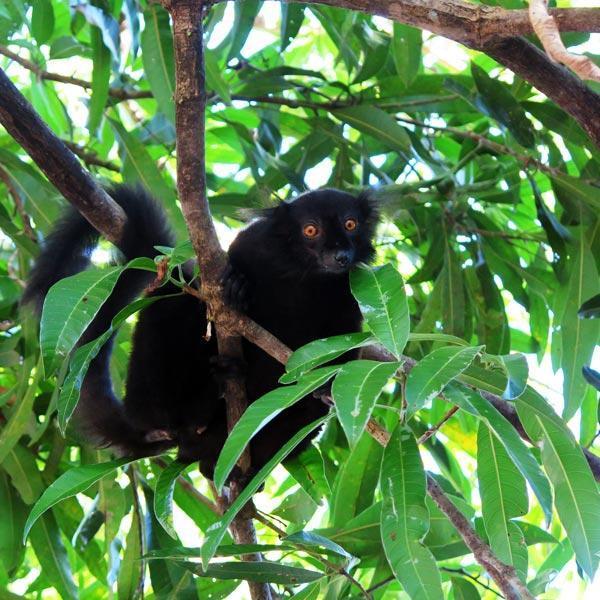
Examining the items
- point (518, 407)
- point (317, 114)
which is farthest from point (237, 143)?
point (518, 407)

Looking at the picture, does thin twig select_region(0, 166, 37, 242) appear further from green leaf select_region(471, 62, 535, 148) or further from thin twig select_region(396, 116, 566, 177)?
green leaf select_region(471, 62, 535, 148)

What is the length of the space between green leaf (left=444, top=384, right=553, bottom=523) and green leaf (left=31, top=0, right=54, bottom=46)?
9.18 ft

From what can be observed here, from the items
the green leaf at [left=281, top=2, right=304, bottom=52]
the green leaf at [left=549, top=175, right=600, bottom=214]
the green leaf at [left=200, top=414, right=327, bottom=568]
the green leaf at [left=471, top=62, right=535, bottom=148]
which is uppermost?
the green leaf at [left=281, top=2, right=304, bottom=52]

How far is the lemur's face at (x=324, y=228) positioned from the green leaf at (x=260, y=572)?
128cm

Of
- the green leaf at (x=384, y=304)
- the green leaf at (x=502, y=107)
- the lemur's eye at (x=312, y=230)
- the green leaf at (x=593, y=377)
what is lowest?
the green leaf at (x=593, y=377)

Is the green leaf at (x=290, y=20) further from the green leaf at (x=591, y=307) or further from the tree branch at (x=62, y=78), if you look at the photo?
the green leaf at (x=591, y=307)

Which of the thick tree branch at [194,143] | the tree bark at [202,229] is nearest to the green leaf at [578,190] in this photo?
the tree bark at [202,229]

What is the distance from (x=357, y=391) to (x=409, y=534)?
0.38 meters

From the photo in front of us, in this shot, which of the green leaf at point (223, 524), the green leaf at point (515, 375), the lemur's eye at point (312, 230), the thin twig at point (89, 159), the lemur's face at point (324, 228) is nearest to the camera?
the green leaf at point (515, 375)

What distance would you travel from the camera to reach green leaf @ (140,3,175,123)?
13.6 ft

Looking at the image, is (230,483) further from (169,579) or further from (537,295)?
(537,295)

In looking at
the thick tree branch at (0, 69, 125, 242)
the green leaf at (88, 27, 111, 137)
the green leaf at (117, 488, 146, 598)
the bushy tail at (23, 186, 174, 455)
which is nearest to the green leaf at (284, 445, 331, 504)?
the green leaf at (117, 488, 146, 598)

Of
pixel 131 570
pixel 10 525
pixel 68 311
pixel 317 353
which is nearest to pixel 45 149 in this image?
pixel 68 311

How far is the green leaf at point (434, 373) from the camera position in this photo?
2029mm
